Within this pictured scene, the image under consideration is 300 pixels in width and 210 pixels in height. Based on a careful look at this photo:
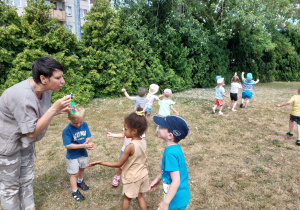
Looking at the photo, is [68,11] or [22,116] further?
[68,11]

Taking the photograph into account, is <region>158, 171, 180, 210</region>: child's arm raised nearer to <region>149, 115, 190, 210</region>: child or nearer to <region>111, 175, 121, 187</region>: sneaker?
<region>149, 115, 190, 210</region>: child

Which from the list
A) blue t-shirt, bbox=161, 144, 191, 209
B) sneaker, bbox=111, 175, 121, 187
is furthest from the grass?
blue t-shirt, bbox=161, 144, 191, 209

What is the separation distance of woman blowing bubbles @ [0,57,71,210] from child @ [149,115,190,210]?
1.24 meters

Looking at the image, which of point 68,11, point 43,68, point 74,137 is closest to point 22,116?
point 43,68

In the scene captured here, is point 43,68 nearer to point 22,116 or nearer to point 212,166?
point 22,116

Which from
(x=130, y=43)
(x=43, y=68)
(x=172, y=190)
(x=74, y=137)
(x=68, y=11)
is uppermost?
(x=68, y=11)

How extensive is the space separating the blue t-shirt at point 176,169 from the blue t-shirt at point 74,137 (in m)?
1.68

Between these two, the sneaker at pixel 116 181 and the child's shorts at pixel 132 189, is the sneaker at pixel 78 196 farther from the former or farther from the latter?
the child's shorts at pixel 132 189

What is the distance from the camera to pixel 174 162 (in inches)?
85.0

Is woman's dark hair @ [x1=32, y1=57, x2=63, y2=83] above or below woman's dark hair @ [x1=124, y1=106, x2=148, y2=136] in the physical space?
above

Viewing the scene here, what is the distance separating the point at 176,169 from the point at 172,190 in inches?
8.2

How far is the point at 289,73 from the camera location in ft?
78.2

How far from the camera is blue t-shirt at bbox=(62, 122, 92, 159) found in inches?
128

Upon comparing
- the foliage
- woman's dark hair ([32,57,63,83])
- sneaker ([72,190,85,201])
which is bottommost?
sneaker ([72,190,85,201])
